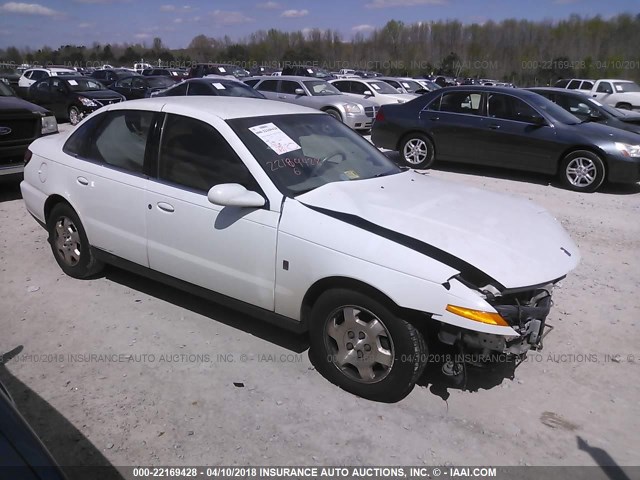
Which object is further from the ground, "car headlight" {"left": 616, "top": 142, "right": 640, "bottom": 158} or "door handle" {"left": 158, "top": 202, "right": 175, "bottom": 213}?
"car headlight" {"left": 616, "top": 142, "right": 640, "bottom": 158}

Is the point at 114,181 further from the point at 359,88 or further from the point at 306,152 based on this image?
the point at 359,88

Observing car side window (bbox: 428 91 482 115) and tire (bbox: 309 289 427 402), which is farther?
car side window (bbox: 428 91 482 115)

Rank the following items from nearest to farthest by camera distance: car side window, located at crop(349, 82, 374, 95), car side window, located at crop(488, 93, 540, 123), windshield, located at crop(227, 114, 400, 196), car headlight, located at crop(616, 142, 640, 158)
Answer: windshield, located at crop(227, 114, 400, 196) < car headlight, located at crop(616, 142, 640, 158) < car side window, located at crop(488, 93, 540, 123) < car side window, located at crop(349, 82, 374, 95)

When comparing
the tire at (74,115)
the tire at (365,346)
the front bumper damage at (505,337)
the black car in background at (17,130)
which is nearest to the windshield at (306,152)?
the tire at (365,346)

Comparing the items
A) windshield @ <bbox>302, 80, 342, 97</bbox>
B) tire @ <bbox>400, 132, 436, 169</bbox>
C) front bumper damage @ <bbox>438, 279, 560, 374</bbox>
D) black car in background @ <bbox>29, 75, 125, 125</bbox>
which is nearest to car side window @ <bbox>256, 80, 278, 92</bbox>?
windshield @ <bbox>302, 80, 342, 97</bbox>

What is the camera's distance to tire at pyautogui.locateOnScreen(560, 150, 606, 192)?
28.6 ft

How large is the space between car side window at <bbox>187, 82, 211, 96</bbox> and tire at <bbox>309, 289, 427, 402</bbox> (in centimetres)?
1170

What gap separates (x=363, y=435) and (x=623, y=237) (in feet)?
17.3

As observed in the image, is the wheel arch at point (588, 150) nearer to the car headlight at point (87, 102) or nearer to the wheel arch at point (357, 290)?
the wheel arch at point (357, 290)

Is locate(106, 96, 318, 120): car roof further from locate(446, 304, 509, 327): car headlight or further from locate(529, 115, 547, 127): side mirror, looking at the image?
locate(529, 115, 547, 127): side mirror

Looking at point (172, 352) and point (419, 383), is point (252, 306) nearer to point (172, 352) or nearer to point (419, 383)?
point (172, 352)

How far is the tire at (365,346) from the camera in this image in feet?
9.66

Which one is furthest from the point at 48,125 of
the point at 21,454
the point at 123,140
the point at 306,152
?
the point at 21,454

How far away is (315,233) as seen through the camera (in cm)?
314
